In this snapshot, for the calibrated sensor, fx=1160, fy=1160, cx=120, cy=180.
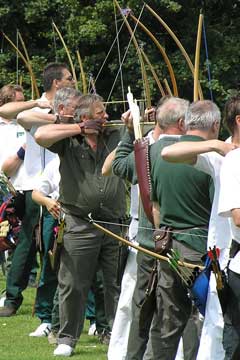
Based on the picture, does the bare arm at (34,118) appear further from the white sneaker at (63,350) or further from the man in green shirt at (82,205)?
the white sneaker at (63,350)

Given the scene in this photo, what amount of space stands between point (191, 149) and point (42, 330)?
338cm

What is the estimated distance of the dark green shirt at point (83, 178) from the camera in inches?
307

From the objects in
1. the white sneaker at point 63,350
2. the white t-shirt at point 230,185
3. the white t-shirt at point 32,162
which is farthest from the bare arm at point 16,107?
the white t-shirt at point 230,185

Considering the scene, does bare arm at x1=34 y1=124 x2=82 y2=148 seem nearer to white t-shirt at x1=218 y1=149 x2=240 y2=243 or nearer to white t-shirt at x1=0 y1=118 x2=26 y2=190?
white t-shirt at x1=218 y1=149 x2=240 y2=243

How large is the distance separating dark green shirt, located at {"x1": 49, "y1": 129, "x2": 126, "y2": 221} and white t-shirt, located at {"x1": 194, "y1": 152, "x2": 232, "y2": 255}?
1908mm

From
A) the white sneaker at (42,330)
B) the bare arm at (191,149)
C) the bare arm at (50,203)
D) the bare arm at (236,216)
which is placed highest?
the bare arm at (191,149)

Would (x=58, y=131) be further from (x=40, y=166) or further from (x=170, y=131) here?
(x=40, y=166)

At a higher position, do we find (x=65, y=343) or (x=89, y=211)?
(x=89, y=211)

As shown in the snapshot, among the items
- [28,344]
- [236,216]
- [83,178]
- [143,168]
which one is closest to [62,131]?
[83,178]

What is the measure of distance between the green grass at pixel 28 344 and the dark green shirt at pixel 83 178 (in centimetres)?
95

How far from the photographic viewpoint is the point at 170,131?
21.6 ft

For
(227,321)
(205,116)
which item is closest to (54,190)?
(205,116)

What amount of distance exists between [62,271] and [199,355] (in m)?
2.08

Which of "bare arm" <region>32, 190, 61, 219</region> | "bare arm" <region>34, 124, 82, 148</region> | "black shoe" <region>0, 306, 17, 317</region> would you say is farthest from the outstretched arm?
"black shoe" <region>0, 306, 17, 317</region>
